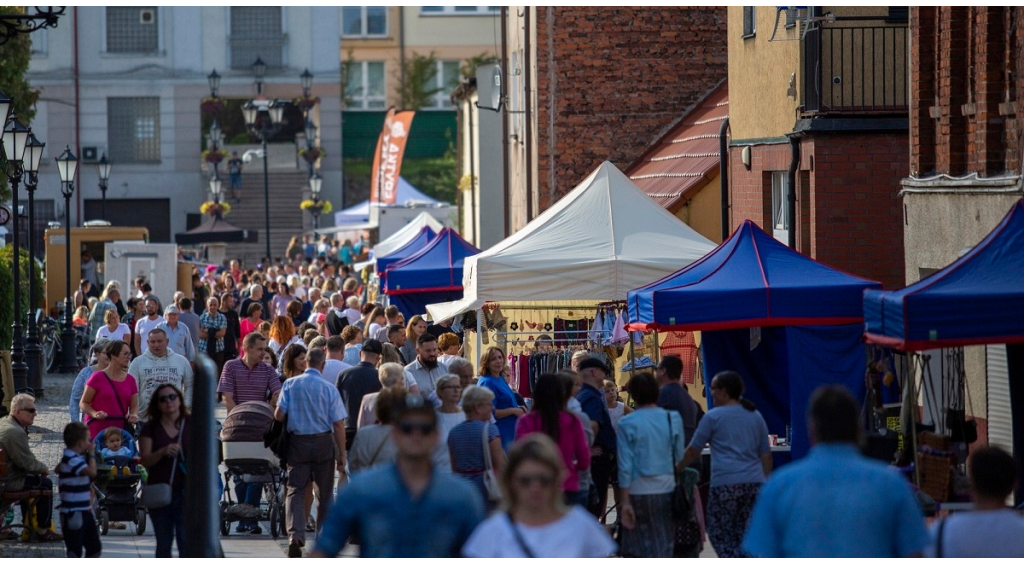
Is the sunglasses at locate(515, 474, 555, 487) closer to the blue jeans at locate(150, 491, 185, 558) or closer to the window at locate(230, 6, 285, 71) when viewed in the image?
the blue jeans at locate(150, 491, 185, 558)

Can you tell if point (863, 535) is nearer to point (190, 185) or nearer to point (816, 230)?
point (816, 230)

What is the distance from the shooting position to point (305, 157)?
5619 cm

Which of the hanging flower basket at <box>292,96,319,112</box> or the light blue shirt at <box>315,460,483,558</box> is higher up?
the hanging flower basket at <box>292,96,319,112</box>

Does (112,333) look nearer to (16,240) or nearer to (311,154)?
(16,240)

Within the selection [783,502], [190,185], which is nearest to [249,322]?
[783,502]

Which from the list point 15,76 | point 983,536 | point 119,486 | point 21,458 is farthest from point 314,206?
point 983,536

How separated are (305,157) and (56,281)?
24459mm

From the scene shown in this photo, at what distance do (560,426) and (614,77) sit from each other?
679 inches

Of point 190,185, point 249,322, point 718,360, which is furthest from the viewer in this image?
point 190,185

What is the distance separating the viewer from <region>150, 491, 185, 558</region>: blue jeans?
9461mm

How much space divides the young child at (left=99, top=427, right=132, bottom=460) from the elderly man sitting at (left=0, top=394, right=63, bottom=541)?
1.81ft

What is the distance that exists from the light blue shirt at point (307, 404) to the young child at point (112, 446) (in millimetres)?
1868

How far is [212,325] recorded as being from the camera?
2117 centimetres

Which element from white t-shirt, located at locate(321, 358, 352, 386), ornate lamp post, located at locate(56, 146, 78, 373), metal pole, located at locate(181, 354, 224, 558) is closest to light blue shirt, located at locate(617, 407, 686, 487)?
metal pole, located at locate(181, 354, 224, 558)
